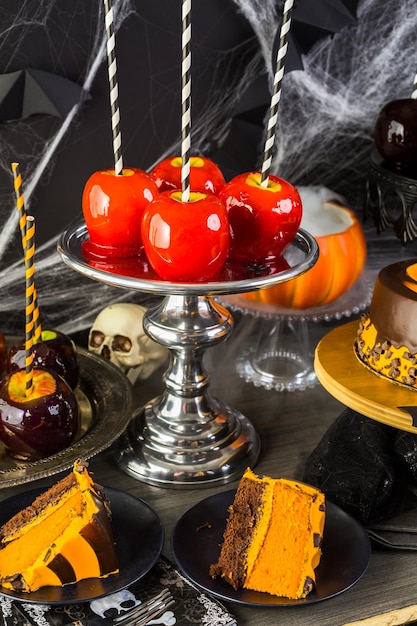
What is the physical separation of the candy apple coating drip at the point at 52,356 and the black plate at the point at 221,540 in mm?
292

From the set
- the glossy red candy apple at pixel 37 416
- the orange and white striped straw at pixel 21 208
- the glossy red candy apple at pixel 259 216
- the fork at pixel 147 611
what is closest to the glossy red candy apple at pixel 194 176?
the glossy red candy apple at pixel 259 216

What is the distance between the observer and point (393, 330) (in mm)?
1079

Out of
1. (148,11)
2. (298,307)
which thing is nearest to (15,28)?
(148,11)

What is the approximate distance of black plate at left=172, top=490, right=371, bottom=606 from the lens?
93cm

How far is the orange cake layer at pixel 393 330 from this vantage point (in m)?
1.06

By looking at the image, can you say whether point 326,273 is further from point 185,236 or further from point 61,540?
point 61,540

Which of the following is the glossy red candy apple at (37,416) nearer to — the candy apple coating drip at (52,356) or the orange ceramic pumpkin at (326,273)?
the candy apple coating drip at (52,356)

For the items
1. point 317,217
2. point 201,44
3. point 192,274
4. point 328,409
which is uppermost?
point 201,44

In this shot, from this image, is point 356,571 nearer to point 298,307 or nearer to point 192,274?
point 192,274

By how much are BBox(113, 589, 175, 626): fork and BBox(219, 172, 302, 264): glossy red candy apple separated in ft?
1.31

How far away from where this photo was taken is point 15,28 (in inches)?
47.6

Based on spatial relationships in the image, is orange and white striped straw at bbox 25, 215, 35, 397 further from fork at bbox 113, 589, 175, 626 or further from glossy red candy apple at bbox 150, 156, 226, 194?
fork at bbox 113, 589, 175, 626

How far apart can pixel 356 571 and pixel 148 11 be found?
2.75 feet

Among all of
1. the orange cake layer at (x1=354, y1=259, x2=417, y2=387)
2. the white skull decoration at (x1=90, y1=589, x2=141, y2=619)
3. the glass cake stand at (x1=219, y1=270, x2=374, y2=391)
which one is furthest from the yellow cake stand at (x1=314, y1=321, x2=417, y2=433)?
the white skull decoration at (x1=90, y1=589, x2=141, y2=619)
